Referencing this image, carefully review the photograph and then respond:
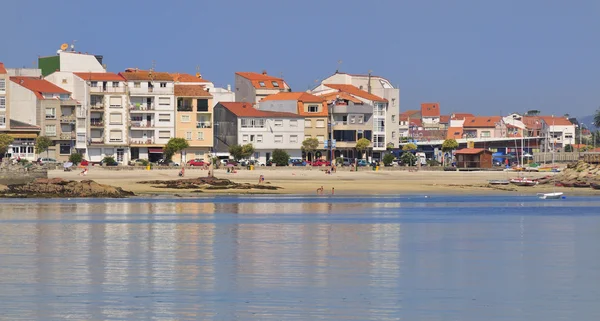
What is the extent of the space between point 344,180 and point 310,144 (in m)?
25.0

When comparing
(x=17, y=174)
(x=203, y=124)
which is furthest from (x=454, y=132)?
(x=17, y=174)

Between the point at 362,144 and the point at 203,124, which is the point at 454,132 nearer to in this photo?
the point at 362,144

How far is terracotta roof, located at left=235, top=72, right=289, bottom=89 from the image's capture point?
352 feet

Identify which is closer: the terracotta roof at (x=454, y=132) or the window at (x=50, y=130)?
the window at (x=50, y=130)

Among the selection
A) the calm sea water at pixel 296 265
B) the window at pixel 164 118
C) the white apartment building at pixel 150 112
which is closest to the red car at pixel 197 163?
the white apartment building at pixel 150 112

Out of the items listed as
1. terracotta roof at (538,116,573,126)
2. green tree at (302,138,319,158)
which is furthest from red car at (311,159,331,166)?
terracotta roof at (538,116,573,126)

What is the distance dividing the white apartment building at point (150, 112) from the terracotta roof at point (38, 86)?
625 cm

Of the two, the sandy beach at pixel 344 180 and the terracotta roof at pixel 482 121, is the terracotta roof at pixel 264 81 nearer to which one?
the sandy beach at pixel 344 180

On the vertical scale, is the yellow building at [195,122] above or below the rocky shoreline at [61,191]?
above

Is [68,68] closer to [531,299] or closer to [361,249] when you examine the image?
[361,249]

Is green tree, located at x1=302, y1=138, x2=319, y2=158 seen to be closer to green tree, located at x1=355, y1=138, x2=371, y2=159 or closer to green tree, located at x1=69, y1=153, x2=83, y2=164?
green tree, located at x1=355, y1=138, x2=371, y2=159

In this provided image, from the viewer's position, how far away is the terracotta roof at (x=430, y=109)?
179000 mm

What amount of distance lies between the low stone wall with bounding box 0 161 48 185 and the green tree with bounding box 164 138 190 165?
2543cm

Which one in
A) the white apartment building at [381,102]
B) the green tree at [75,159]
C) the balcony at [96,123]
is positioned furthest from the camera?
the white apartment building at [381,102]
